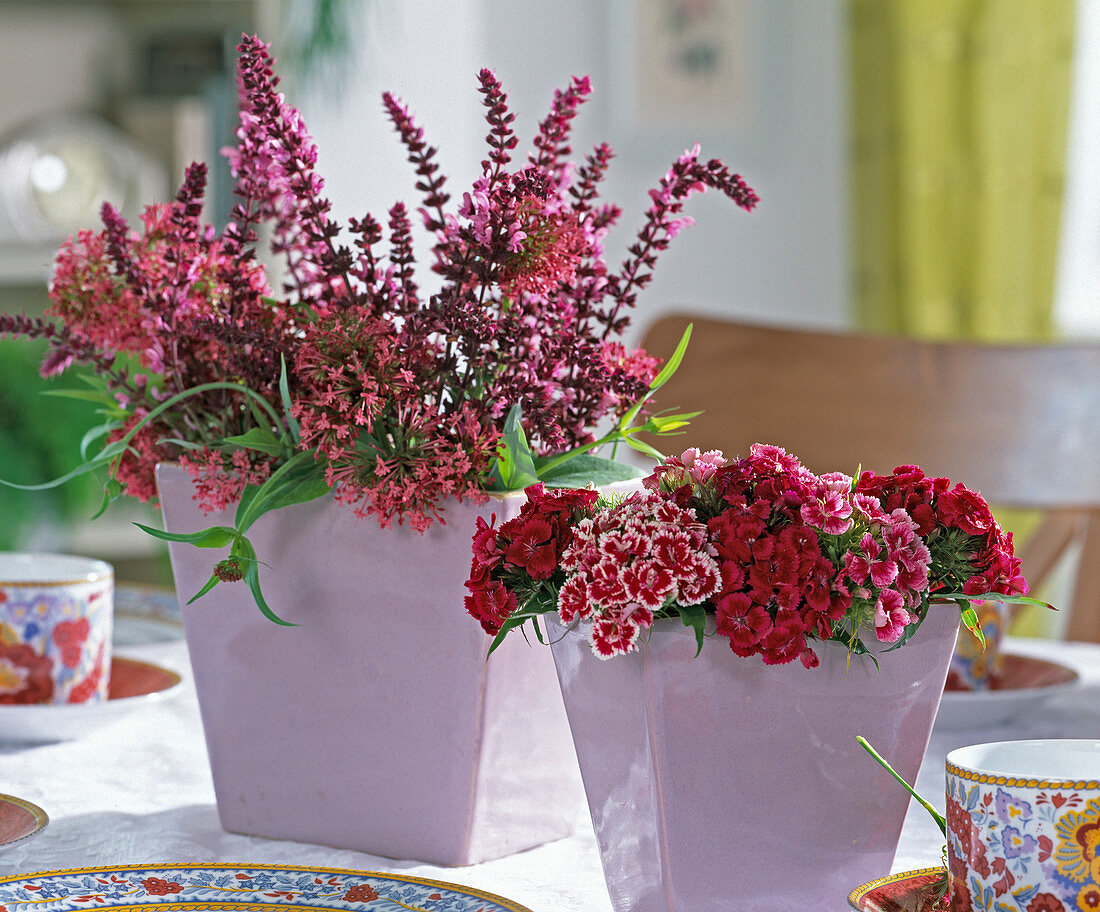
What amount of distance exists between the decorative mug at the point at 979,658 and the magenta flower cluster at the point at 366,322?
0.38m

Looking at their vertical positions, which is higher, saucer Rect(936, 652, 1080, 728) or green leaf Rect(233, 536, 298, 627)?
green leaf Rect(233, 536, 298, 627)

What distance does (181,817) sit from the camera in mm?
608

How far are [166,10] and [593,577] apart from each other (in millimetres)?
2457

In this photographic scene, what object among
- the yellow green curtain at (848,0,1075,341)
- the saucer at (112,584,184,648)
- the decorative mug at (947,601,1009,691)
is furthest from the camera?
the yellow green curtain at (848,0,1075,341)

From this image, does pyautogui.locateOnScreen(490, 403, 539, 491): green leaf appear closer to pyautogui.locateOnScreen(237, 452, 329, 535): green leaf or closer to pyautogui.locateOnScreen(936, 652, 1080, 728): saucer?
pyautogui.locateOnScreen(237, 452, 329, 535): green leaf

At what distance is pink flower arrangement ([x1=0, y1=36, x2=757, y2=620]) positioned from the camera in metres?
0.49

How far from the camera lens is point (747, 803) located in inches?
17.0

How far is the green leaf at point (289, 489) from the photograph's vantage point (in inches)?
20.1

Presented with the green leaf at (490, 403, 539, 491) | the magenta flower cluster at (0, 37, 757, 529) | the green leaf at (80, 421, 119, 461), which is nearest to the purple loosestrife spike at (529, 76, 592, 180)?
the magenta flower cluster at (0, 37, 757, 529)

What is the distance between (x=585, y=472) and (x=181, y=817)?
0.25 m

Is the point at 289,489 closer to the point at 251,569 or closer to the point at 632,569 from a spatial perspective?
the point at 251,569

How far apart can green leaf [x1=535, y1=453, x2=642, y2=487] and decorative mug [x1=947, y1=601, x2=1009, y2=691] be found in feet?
1.20

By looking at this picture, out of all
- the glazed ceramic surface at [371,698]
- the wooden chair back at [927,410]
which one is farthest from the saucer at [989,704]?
the wooden chair back at [927,410]

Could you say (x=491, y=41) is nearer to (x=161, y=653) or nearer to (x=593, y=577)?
(x=161, y=653)
